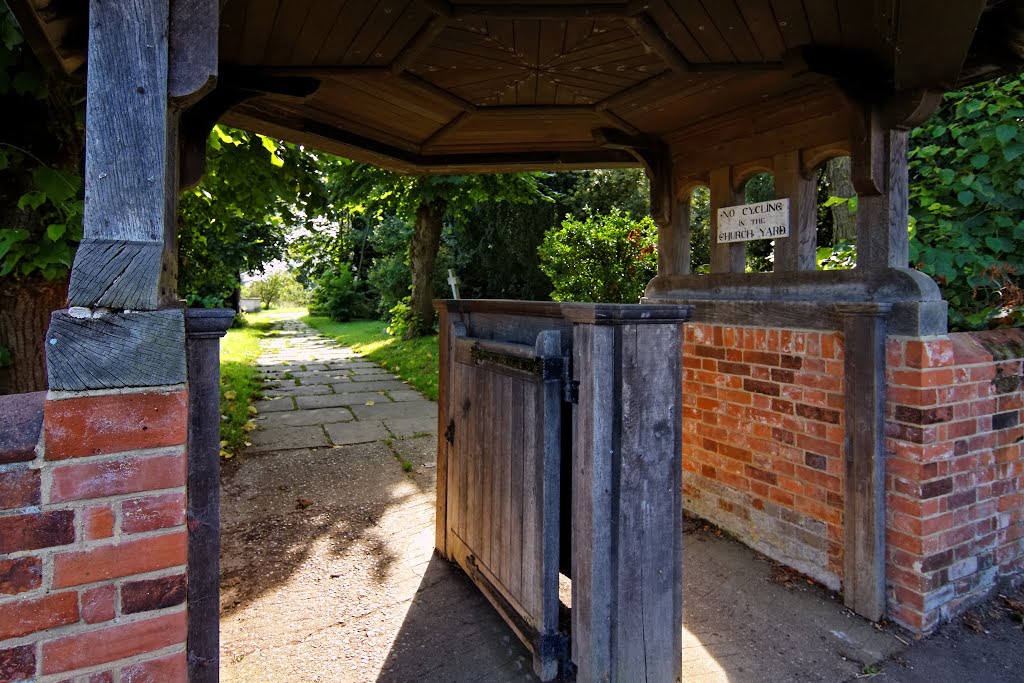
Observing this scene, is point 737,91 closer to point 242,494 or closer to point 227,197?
point 242,494

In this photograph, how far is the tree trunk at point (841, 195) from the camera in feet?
21.1

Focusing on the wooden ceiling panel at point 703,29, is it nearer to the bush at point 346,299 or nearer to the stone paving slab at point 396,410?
the stone paving slab at point 396,410

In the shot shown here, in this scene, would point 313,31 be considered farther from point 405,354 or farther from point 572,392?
point 405,354

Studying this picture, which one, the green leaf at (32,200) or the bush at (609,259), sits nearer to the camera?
the green leaf at (32,200)

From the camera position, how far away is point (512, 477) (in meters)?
2.49

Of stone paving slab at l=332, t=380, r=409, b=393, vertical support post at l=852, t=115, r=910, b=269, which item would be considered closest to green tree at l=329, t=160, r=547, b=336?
stone paving slab at l=332, t=380, r=409, b=393

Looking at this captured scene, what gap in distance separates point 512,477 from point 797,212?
7.03 feet

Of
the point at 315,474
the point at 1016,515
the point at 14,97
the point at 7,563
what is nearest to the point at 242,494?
the point at 315,474

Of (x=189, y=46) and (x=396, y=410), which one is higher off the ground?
(x=189, y=46)

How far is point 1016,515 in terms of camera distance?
3010 mm

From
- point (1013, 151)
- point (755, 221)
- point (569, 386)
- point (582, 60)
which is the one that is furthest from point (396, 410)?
point (1013, 151)

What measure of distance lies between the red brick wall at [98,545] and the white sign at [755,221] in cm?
305

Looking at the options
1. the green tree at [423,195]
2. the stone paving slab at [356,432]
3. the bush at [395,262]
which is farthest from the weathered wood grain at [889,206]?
the bush at [395,262]

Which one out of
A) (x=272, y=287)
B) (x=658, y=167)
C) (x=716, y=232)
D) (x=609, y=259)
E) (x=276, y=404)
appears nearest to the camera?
(x=716, y=232)
